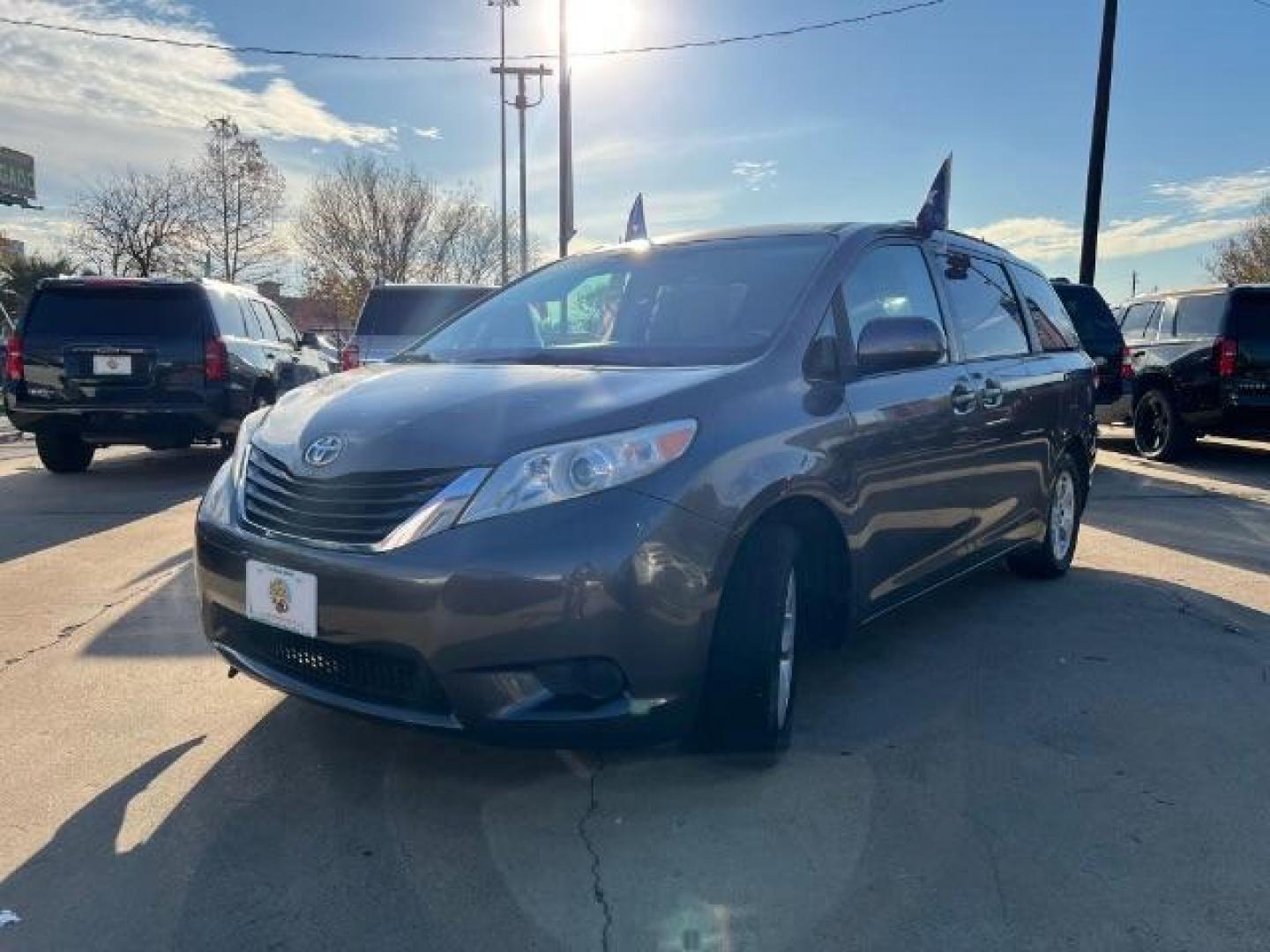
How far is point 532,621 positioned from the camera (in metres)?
2.47

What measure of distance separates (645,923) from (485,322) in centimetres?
246

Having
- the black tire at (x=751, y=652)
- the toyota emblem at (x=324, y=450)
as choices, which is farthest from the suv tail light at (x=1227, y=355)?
the toyota emblem at (x=324, y=450)

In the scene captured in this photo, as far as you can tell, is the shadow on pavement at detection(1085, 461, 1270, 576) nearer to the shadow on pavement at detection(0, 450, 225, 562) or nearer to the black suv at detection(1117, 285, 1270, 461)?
the black suv at detection(1117, 285, 1270, 461)

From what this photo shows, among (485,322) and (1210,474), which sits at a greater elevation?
(485,322)

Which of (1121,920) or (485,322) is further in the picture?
(485,322)

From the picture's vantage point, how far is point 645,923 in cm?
230

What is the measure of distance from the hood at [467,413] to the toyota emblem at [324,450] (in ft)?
0.07

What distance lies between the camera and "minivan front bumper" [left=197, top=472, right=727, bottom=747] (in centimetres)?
247

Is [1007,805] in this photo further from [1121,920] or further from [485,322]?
[485,322]

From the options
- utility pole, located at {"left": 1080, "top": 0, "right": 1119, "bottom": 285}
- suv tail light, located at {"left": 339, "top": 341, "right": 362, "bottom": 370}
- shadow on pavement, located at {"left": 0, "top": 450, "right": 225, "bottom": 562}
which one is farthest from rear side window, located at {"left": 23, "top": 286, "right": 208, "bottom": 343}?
utility pole, located at {"left": 1080, "top": 0, "right": 1119, "bottom": 285}

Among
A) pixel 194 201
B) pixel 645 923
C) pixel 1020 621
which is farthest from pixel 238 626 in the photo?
pixel 194 201

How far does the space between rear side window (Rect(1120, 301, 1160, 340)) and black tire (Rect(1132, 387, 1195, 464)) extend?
0.89 m

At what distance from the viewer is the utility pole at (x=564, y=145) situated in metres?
20.1

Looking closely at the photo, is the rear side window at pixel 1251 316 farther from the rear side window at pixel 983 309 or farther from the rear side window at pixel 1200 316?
the rear side window at pixel 983 309
